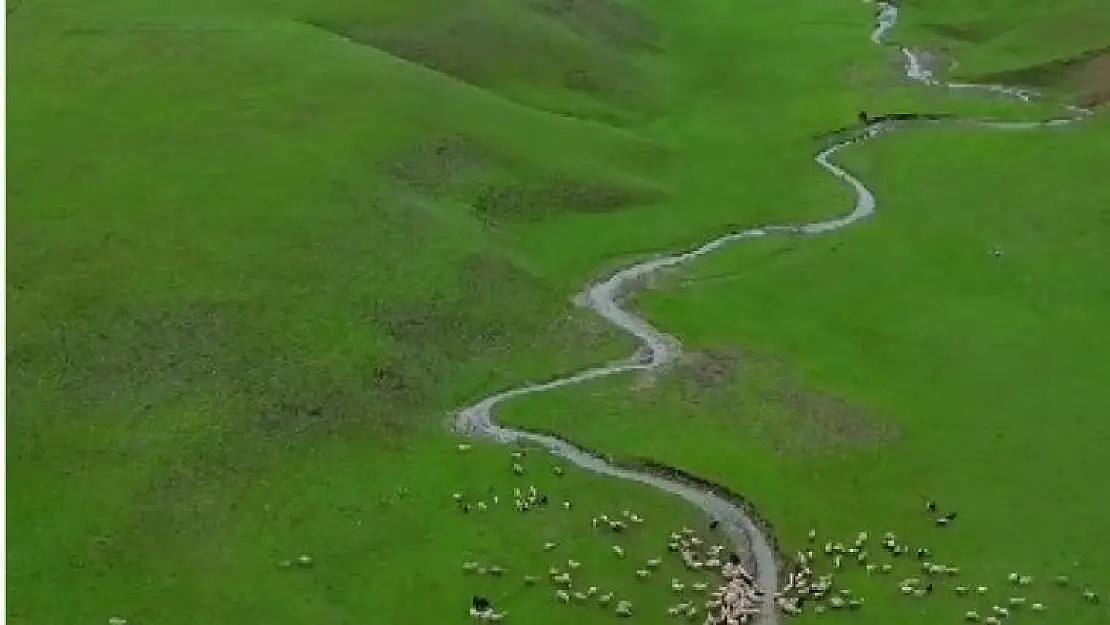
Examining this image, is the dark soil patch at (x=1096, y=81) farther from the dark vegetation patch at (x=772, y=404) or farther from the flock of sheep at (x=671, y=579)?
the flock of sheep at (x=671, y=579)

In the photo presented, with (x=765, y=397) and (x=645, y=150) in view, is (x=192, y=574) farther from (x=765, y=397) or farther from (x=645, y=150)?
(x=645, y=150)

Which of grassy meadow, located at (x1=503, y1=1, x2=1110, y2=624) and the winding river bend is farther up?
grassy meadow, located at (x1=503, y1=1, x2=1110, y2=624)

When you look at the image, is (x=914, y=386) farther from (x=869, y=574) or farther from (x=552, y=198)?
(x=552, y=198)

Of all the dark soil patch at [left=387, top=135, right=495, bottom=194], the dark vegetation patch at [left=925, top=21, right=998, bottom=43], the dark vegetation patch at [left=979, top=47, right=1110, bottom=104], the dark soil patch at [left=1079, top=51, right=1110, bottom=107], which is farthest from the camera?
the dark vegetation patch at [left=925, top=21, right=998, bottom=43]

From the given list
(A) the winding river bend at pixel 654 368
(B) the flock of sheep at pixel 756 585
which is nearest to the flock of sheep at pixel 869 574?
(B) the flock of sheep at pixel 756 585

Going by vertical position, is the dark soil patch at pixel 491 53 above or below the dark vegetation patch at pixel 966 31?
below

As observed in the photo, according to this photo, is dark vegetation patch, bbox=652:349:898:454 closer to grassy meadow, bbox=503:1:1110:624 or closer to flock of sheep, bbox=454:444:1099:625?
grassy meadow, bbox=503:1:1110:624

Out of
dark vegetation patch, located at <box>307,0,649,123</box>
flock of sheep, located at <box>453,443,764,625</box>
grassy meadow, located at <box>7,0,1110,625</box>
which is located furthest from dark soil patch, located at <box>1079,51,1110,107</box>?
flock of sheep, located at <box>453,443,764,625</box>
